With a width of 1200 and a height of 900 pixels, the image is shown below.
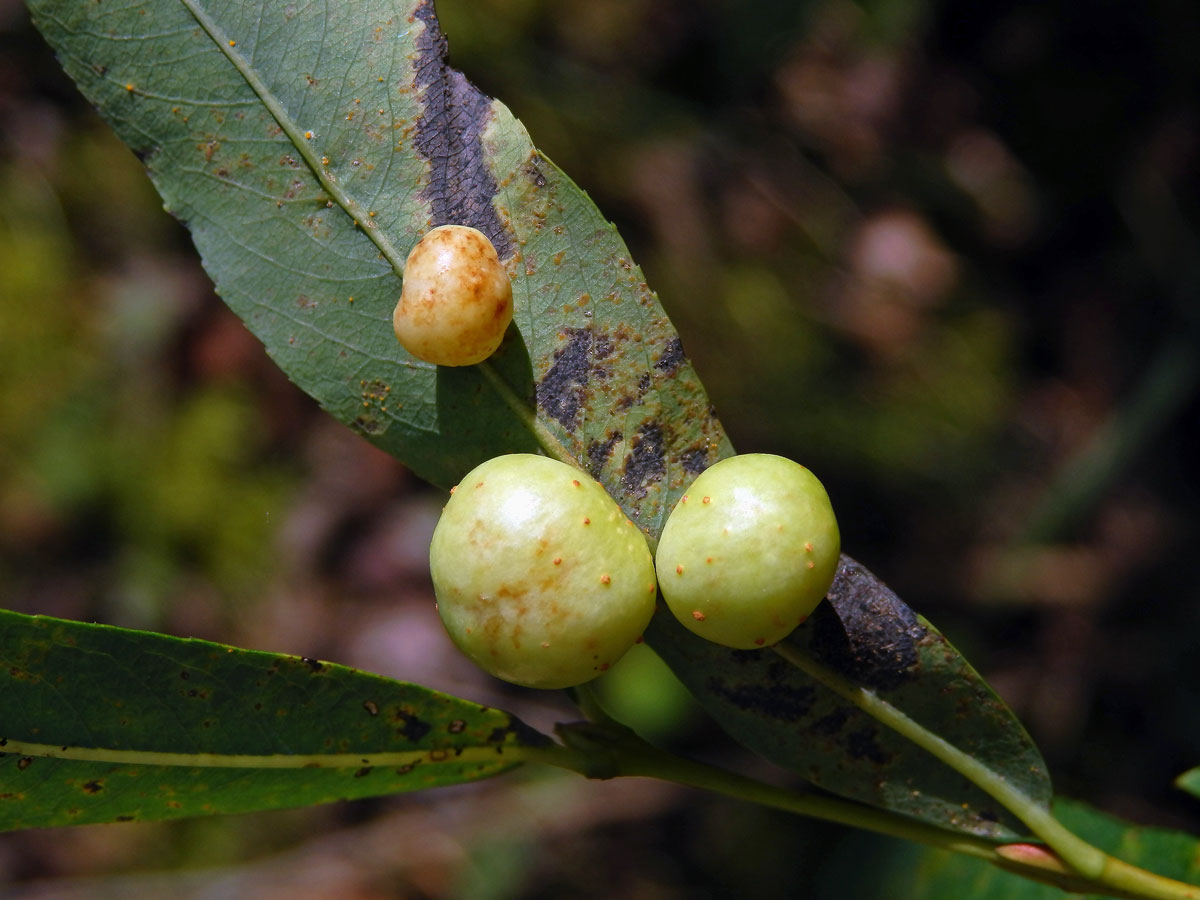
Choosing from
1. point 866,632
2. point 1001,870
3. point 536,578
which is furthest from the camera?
point 1001,870

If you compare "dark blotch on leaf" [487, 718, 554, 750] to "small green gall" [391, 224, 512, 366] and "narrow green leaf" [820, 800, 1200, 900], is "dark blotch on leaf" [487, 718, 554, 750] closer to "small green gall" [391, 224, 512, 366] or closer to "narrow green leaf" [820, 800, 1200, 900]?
"small green gall" [391, 224, 512, 366]

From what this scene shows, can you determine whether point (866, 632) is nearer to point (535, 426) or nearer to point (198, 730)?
point (535, 426)

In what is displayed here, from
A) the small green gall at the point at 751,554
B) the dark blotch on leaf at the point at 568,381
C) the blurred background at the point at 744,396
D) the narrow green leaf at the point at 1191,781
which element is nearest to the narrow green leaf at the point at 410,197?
the dark blotch on leaf at the point at 568,381

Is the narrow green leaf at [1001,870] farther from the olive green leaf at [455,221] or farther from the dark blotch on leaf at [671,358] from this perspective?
the dark blotch on leaf at [671,358]

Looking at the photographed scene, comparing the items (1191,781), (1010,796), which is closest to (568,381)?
(1010,796)

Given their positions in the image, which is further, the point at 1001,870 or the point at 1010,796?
the point at 1001,870

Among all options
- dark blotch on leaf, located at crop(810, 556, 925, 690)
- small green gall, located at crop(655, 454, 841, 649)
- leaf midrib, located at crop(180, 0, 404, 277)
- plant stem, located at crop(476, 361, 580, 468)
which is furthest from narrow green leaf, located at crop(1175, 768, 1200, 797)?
leaf midrib, located at crop(180, 0, 404, 277)
